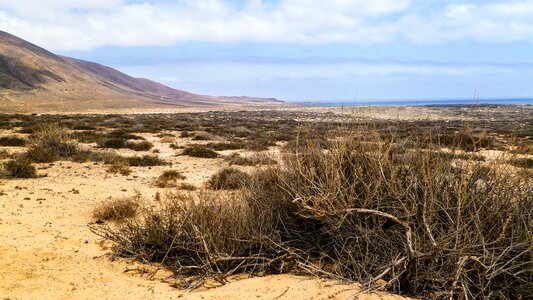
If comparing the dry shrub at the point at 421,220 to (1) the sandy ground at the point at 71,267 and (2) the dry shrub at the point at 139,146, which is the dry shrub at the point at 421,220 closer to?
(1) the sandy ground at the point at 71,267

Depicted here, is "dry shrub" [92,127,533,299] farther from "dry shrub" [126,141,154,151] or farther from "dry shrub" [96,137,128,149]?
"dry shrub" [96,137,128,149]

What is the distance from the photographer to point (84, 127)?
25688 mm

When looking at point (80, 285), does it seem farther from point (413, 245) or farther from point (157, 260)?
point (413, 245)

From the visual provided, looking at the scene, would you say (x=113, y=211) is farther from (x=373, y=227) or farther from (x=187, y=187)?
(x=373, y=227)

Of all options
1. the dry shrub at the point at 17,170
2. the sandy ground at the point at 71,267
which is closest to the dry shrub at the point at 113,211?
the sandy ground at the point at 71,267

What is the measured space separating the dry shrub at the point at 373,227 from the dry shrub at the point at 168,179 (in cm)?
488

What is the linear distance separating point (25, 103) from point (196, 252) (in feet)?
251

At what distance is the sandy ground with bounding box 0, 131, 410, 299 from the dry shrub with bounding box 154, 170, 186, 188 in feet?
3.62

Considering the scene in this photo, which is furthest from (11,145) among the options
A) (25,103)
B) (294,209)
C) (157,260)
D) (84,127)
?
(25,103)

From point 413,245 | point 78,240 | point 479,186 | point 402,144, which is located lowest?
point 78,240

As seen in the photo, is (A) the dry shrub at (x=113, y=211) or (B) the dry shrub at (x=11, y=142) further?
(B) the dry shrub at (x=11, y=142)

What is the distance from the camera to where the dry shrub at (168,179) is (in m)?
10.6

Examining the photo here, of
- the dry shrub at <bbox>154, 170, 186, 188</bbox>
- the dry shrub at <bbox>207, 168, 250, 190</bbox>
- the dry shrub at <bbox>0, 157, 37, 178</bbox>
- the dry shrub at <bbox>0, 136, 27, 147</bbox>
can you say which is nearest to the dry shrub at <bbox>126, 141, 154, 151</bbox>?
the dry shrub at <bbox>0, 136, 27, 147</bbox>

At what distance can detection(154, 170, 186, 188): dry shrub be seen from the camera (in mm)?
10559
